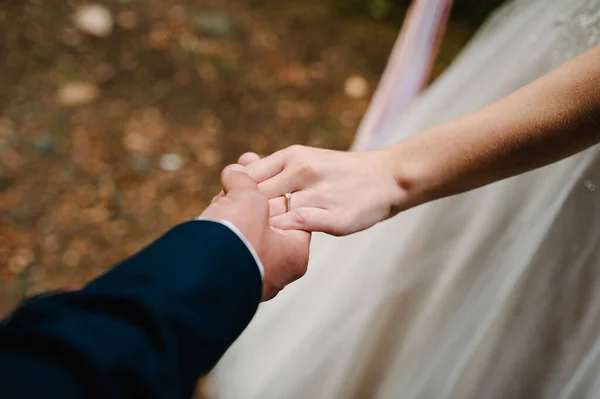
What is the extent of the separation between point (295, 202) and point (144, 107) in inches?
40.9

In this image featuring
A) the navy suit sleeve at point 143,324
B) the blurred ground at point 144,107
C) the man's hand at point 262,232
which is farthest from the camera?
the blurred ground at point 144,107

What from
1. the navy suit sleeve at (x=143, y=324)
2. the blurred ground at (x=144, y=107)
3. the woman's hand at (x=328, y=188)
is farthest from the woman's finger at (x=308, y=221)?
the blurred ground at (x=144, y=107)

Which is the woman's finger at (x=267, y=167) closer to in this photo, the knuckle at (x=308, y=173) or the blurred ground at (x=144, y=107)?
the knuckle at (x=308, y=173)

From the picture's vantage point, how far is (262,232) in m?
0.43

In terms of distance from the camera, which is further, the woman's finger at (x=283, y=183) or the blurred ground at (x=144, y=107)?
the blurred ground at (x=144, y=107)

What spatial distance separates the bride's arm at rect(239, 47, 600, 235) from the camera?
495 mm

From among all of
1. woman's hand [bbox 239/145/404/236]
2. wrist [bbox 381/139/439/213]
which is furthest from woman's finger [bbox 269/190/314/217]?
wrist [bbox 381/139/439/213]

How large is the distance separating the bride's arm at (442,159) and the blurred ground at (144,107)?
0.76 m

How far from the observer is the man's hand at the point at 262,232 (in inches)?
16.5

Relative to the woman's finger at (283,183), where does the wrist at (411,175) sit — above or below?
above

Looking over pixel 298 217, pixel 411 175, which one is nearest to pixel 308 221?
pixel 298 217

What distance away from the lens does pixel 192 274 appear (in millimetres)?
343

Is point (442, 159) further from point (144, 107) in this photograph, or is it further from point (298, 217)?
point (144, 107)

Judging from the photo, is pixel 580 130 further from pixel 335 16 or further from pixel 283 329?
pixel 335 16
